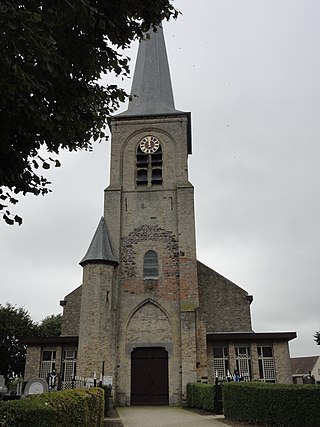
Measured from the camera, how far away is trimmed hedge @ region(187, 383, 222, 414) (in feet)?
53.0

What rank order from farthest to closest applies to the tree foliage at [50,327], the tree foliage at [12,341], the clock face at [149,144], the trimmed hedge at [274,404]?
the tree foliage at [50,327] < the tree foliage at [12,341] < the clock face at [149,144] < the trimmed hedge at [274,404]

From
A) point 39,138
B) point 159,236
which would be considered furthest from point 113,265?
point 39,138

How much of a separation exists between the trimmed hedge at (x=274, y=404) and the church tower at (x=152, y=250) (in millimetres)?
6684

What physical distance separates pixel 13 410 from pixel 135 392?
1652 centimetres

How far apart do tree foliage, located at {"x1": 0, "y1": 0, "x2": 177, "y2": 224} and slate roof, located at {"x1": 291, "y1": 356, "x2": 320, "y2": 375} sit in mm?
54606

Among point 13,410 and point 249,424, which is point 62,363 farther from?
point 13,410

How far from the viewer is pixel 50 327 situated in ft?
125

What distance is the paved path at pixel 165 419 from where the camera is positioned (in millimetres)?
13125

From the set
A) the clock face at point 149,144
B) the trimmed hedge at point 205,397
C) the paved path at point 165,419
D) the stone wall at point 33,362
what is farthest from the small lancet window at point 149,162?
the paved path at point 165,419

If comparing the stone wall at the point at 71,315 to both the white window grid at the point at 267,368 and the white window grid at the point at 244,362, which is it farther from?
the white window grid at the point at 267,368

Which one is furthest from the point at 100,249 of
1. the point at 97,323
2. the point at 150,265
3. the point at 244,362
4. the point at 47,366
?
the point at 244,362

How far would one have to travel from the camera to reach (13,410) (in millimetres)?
5305

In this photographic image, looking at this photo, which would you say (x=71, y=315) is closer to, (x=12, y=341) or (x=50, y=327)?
(x=12, y=341)

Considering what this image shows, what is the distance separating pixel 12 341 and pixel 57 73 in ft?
105
